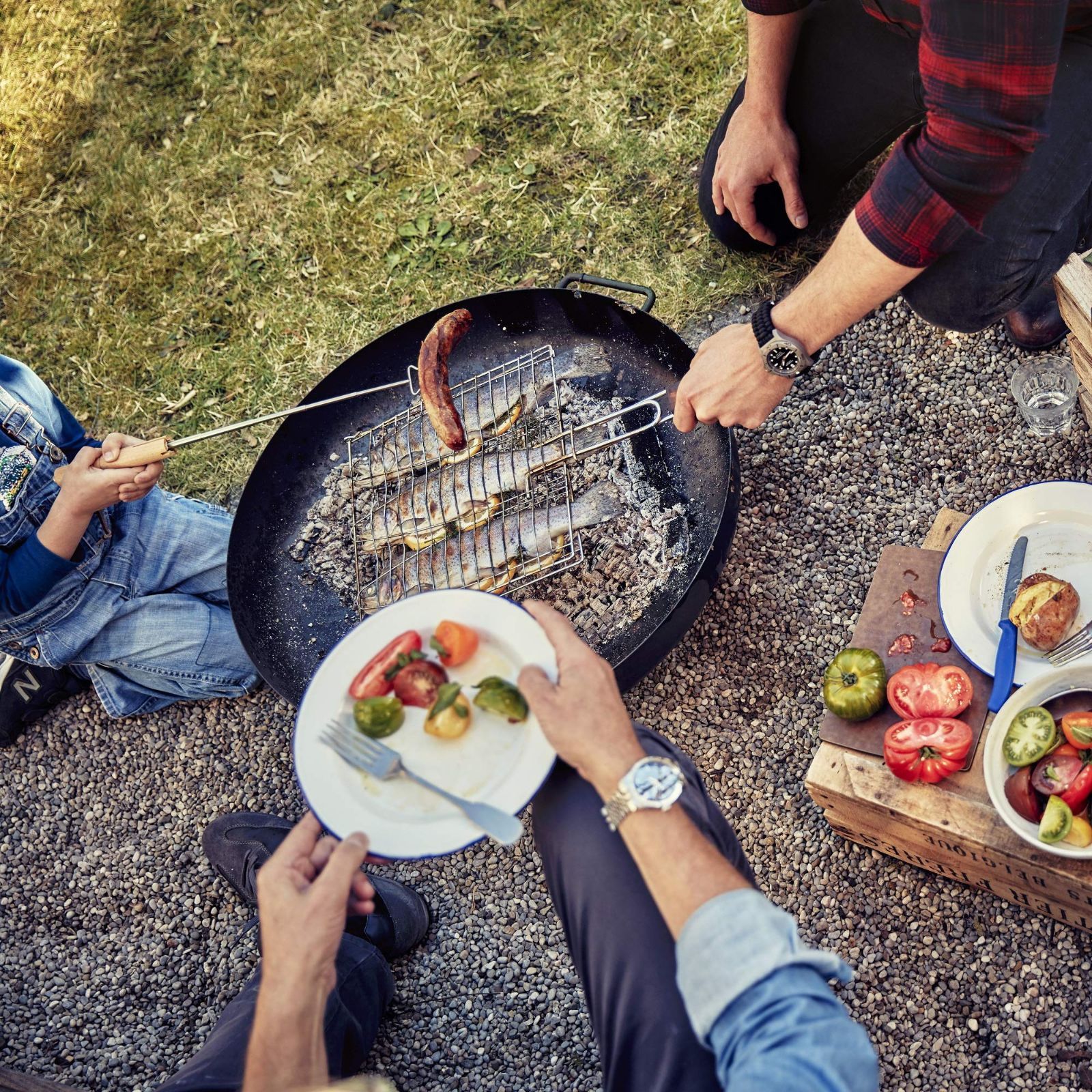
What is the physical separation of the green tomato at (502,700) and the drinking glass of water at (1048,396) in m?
2.60

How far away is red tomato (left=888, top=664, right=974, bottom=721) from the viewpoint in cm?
293

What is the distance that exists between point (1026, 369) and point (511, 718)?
2.72 metres

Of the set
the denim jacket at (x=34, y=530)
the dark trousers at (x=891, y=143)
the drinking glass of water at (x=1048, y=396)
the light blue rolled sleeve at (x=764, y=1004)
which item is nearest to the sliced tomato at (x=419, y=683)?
the light blue rolled sleeve at (x=764, y=1004)

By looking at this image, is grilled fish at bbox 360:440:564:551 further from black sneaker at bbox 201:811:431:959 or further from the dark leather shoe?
the dark leather shoe

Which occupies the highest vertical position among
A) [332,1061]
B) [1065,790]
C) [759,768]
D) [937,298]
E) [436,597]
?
[436,597]

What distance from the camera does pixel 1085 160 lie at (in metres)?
3.10

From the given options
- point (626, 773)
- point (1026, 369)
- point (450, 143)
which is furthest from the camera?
point (450, 143)

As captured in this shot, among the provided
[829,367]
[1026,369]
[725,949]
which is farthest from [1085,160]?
[725,949]

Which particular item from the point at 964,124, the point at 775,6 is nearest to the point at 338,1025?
the point at 964,124

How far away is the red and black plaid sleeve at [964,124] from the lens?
7.68 ft

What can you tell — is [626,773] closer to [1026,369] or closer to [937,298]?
[937,298]

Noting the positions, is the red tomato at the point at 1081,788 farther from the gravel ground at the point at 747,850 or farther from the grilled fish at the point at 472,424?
the grilled fish at the point at 472,424

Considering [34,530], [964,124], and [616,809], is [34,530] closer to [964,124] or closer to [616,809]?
[616,809]

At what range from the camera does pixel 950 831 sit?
280 cm
